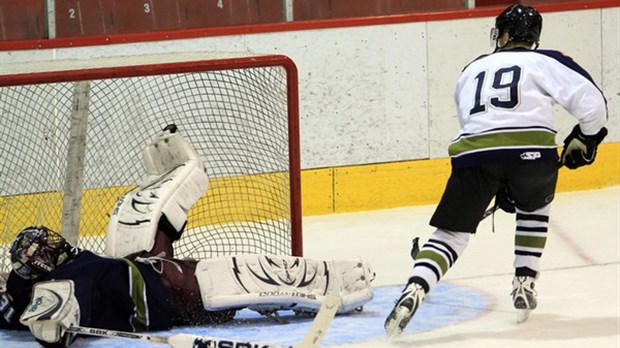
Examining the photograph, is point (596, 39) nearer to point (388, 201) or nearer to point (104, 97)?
point (388, 201)

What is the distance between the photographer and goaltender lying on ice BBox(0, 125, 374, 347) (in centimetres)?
454

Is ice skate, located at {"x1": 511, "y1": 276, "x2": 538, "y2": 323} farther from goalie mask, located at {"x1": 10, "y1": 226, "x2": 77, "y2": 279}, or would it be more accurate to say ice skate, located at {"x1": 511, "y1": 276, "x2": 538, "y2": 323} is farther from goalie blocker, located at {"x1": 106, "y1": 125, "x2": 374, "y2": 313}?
goalie mask, located at {"x1": 10, "y1": 226, "x2": 77, "y2": 279}

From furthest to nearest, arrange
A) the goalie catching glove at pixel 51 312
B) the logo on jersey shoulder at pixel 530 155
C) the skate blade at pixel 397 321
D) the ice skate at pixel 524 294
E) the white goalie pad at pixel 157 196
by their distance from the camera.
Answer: the white goalie pad at pixel 157 196, the ice skate at pixel 524 294, the logo on jersey shoulder at pixel 530 155, the skate blade at pixel 397 321, the goalie catching glove at pixel 51 312

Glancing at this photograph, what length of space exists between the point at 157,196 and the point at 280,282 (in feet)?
1.67

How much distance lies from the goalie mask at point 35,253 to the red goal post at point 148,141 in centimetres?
51

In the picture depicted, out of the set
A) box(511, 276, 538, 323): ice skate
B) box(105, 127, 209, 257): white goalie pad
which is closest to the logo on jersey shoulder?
box(511, 276, 538, 323): ice skate

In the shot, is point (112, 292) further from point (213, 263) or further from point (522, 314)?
point (522, 314)

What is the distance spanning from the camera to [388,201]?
698cm

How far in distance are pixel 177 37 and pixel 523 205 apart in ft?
7.50

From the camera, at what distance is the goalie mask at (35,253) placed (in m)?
4.60

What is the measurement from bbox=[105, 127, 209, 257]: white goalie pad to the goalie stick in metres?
0.57

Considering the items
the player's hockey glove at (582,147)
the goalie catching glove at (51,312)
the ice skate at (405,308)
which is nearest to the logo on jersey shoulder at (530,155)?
the player's hockey glove at (582,147)

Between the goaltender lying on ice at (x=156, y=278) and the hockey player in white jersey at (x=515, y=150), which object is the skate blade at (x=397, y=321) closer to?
the hockey player in white jersey at (x=515, y=150)

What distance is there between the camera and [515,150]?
4637 mm
